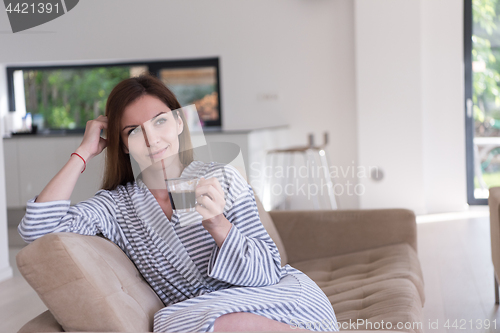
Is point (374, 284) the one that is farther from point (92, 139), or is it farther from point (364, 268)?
point (92, 139)

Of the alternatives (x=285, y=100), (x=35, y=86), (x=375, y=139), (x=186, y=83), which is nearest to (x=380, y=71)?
(x=375, y=139)

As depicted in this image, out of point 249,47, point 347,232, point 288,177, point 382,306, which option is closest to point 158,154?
point 382,306

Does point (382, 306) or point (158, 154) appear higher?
point (158, 154)

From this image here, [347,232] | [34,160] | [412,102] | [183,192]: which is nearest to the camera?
[183,192]

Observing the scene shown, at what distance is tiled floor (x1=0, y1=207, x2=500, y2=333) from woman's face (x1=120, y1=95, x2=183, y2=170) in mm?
1634

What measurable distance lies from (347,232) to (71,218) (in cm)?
131

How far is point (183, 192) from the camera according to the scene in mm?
969

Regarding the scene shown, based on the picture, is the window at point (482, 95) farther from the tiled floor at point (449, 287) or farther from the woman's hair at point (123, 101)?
the woman's hair at point (123, 101)

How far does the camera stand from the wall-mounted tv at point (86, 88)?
6.17 m

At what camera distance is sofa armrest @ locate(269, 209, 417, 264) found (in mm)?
2219

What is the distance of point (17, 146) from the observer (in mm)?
4664

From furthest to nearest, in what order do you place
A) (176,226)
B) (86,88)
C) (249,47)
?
(86,88), (249,47), (176,226)

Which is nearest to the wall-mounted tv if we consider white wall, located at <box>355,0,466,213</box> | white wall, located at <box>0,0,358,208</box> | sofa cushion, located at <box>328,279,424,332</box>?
white wall, located at <box>0,0,358,208</box>

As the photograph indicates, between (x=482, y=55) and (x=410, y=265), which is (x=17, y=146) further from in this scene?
(x=482, y=55)
